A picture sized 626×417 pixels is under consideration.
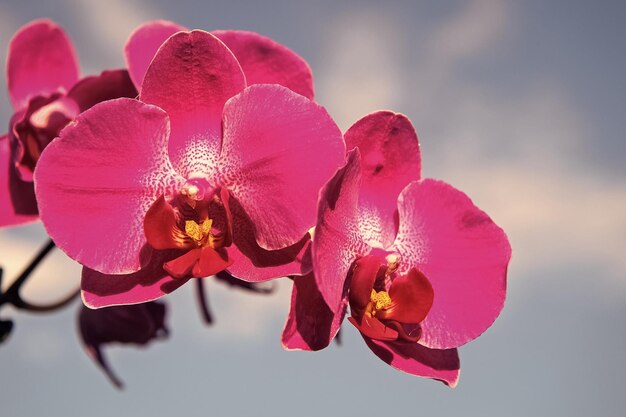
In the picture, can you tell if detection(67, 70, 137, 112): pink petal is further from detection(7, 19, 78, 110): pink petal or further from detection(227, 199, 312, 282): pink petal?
detection(227, 199, 312, 282): pink petal

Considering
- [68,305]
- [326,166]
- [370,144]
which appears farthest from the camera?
[68,305]

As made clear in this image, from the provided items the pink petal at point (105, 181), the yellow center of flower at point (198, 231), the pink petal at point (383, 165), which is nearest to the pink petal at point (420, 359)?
the pink petal at point (383, 165)

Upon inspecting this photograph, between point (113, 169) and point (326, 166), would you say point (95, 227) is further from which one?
point (326, 166)

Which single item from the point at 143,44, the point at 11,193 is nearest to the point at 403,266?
the point at 143,44

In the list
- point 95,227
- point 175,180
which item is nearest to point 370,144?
point 175,180

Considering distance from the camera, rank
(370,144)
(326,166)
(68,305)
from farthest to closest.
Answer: (68,305), (370,144), (326,166)

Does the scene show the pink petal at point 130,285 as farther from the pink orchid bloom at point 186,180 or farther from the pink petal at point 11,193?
the pink petal at point 11,193

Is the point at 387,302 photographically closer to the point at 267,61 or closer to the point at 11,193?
the point at 267,61
